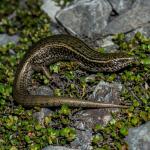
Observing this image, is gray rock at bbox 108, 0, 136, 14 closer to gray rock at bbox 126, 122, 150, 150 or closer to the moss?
the moss

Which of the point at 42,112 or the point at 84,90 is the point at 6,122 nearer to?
the point at 42,112

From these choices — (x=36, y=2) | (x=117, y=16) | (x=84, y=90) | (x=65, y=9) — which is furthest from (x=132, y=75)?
(x=36, y=2)

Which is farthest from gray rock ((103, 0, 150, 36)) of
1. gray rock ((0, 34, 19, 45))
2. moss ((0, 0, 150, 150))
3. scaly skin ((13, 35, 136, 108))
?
gray rock ((0, 34, 19, 45))

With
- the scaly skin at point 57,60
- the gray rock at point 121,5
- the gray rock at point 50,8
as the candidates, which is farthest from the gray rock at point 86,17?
the scaly skin at point 57,60

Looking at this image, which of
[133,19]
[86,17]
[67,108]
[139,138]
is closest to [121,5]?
[133,19]

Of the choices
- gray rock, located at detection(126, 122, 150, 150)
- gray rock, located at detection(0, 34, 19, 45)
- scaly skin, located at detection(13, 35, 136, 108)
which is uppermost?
gray rock, located at detection(0, 34, 19, 45)
